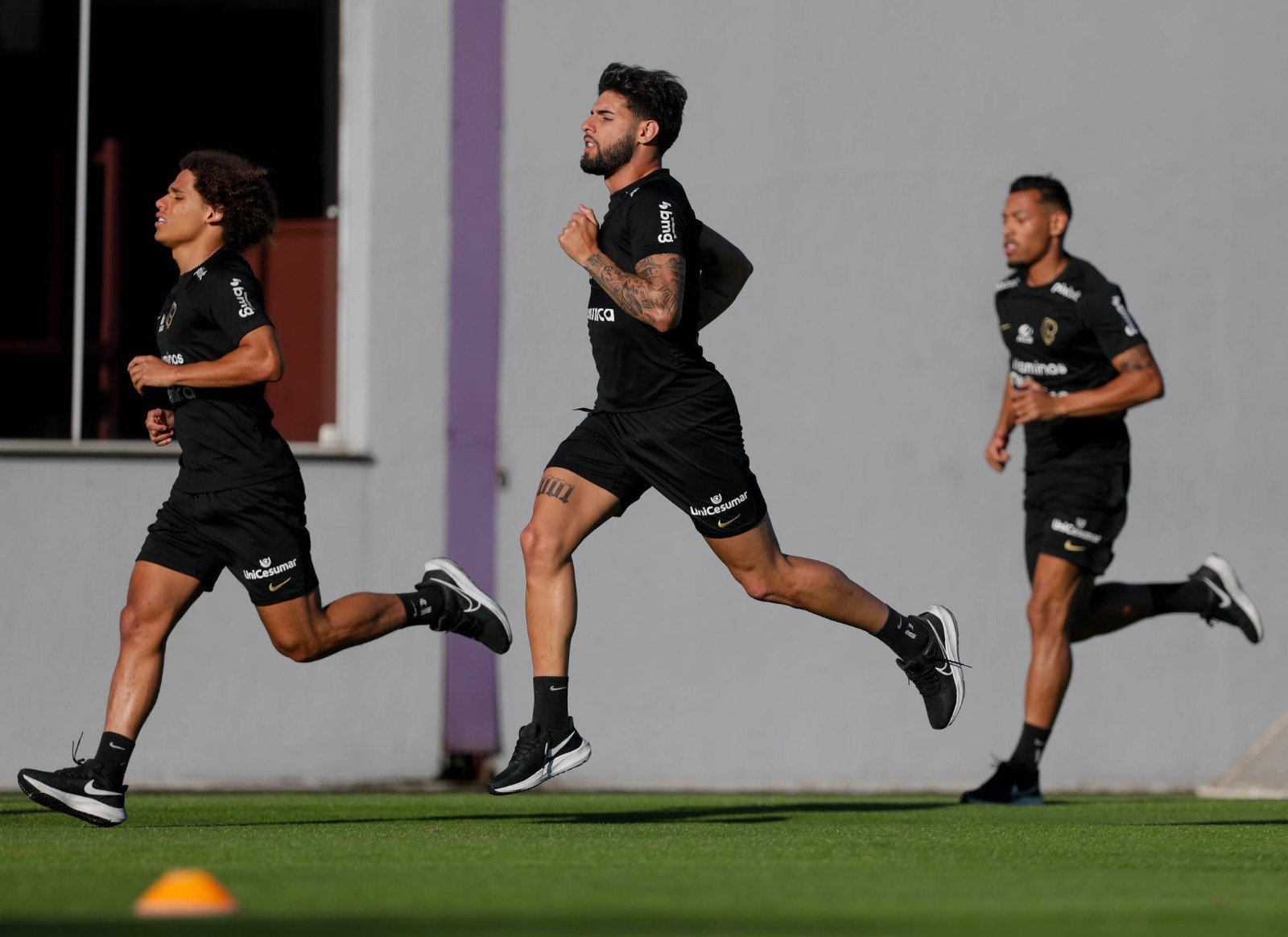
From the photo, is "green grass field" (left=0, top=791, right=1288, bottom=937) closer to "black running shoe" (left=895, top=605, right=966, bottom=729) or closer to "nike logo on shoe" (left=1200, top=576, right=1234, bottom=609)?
"black running shoe" (left=895, top=605, right=966, bottom=729)

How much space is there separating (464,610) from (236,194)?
155 centimetres

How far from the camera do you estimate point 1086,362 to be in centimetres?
775

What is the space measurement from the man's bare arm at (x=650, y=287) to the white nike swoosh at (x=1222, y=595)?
3610mm

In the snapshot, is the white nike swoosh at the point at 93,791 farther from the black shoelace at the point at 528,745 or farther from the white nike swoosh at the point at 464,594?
the white nike swoosh at the point at 464,594

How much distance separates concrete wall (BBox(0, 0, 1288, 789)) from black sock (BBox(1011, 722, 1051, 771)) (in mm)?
2041

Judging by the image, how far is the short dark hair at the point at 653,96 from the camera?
599 cm

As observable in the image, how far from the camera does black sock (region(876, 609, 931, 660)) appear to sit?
6.25m

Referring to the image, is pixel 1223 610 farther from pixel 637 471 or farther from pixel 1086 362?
pixel 637 471

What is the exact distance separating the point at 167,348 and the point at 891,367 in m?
4.68

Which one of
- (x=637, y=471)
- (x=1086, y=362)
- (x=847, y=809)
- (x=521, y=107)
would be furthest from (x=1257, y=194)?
(x=637, y=471)

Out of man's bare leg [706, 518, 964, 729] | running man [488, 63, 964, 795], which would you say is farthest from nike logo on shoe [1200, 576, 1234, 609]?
running man [488, 63, 964, 795]

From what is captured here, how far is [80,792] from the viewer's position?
5.73 m

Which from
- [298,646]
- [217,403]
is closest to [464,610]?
[298,646]

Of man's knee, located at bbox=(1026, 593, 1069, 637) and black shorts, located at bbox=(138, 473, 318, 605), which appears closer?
black shorts, located at bbox=(138, 473, 318, 605)
